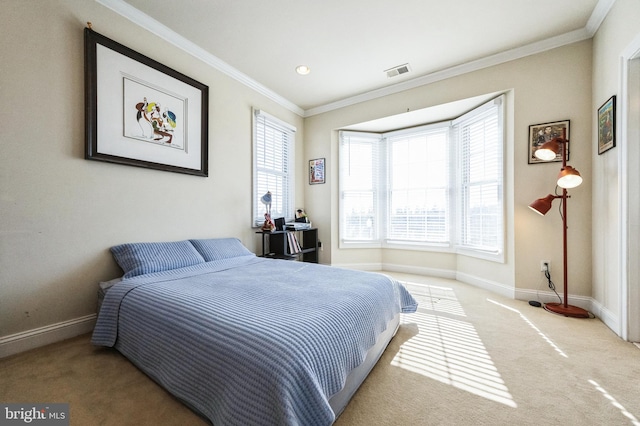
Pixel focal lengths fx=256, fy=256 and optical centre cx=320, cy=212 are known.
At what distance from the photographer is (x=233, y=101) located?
335cm

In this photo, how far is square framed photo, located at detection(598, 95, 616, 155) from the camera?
2166 millimetres

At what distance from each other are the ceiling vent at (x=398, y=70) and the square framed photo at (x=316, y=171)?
1.65m

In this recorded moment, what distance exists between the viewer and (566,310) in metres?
2.51

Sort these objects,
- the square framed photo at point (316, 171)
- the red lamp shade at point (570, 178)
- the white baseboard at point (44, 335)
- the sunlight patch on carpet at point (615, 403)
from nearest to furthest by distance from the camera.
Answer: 1. the sunlight patch on carpet at point (615, 403)
2. the white baseboard at point (44, 335)
3. the red lamp shade at point (570, 178)
4. the square framed photo at point (316, 171)

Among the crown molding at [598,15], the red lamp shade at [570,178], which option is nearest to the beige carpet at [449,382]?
the red lamp shade at [570,178]

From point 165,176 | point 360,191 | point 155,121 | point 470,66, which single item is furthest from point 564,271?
point 155,121

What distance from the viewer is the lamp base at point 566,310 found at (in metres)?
2.45

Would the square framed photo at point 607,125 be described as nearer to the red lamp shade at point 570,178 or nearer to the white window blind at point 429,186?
the red lamp shade at point 570,178

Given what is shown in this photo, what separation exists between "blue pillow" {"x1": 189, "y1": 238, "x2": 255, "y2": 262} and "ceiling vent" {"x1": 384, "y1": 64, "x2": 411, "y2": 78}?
2.96 m

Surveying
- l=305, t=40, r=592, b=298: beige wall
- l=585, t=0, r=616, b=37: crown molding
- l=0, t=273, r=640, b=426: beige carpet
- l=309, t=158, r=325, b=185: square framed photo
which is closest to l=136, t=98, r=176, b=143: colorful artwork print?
l=0, t=273, r=640, b=426: beige carpet

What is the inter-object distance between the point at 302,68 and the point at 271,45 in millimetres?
544

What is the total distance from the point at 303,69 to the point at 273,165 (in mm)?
1397

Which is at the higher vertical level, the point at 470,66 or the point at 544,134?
the point at 470,66

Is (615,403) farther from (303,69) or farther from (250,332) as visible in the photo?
(303,69)
